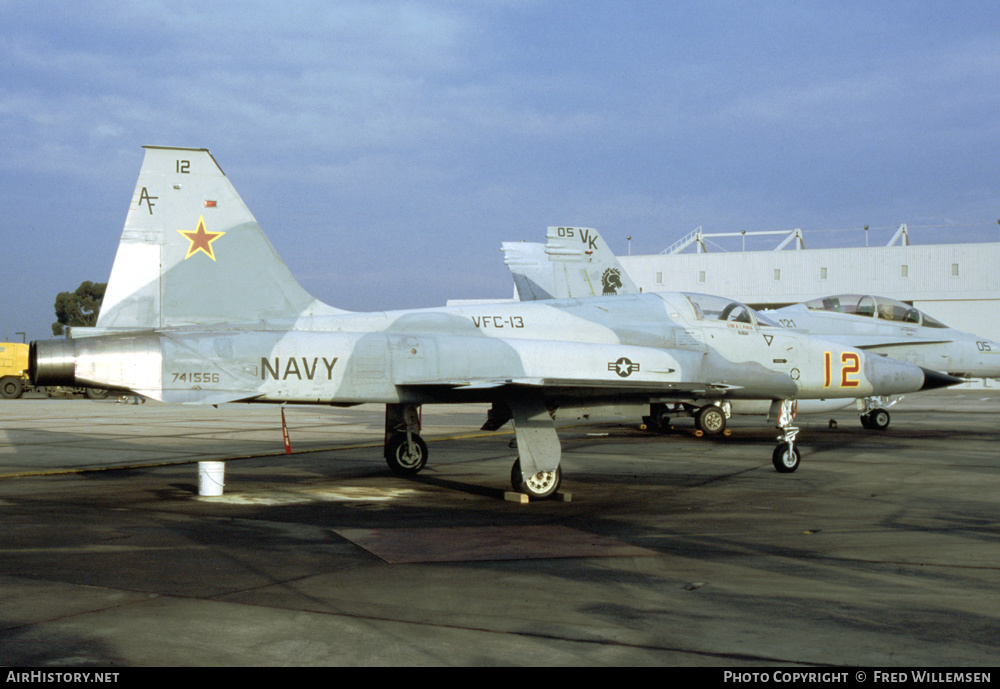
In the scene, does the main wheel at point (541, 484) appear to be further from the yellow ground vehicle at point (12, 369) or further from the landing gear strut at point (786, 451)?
the yellow ground vehicle at point (12, 369)

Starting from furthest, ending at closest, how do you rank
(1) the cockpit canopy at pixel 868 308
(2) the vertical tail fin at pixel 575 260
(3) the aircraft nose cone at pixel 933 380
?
(2) the vertical tail fin at pixel 575 260, (1) the cockpit canopy at pixel 868 308, (3) the aircraft nose cone at pixel 933 380

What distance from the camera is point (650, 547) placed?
7.75 meters

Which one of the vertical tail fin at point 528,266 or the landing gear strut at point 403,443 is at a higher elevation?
the vertical tail fin at point 528,266

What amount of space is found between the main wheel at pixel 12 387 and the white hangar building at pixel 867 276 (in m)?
41.1

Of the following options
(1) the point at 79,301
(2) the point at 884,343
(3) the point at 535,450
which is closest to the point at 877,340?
(2) the point at 884,343

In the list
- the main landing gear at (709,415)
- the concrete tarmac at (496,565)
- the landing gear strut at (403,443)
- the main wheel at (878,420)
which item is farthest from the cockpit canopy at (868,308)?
the landing gear strut at (403,443)

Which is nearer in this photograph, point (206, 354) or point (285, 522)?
point (285, 522)

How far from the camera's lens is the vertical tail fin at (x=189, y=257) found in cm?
997

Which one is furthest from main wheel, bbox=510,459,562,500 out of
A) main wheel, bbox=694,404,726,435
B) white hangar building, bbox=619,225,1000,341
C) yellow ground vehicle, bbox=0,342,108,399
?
white hangar building, bbox=619,225,1000,341

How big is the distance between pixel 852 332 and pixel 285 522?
17519 millimetres

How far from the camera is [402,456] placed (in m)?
13.3
